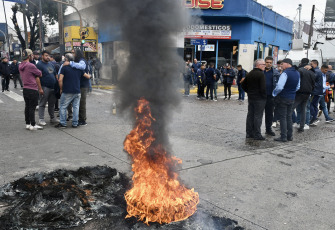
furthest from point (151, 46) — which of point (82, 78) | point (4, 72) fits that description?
point (4, 72)

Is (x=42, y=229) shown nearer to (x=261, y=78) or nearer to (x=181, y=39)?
(x=181, y=39)

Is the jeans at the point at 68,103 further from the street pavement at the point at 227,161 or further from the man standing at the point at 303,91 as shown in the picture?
the man standing at the point at 303,91

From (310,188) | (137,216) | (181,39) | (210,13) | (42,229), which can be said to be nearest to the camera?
(42,229)

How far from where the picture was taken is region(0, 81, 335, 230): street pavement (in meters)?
3.48

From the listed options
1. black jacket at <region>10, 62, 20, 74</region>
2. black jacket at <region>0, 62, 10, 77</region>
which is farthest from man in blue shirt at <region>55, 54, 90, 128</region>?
black jacket at <region>10, 62, 20, 74</region>

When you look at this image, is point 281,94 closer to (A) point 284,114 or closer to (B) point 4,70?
(A) point 284,114

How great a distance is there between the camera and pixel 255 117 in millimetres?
6906

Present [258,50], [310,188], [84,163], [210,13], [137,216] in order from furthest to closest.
Result: 1. [258,50]
2. [210,13]
3. [84,163]
4. [310,188]
5. [137,216]

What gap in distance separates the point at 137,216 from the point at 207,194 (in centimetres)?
112

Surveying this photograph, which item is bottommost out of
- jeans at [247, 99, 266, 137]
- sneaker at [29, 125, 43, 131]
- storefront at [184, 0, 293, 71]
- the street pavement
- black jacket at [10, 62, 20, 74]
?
the street pavement

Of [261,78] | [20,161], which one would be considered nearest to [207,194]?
[20,161]

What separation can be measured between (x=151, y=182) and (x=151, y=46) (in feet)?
4.85

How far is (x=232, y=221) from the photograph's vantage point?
3156mm

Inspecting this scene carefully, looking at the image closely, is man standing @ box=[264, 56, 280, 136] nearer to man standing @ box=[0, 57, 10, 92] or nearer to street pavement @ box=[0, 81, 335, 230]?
street pavement @ box=[0, 81, 335, 230]
